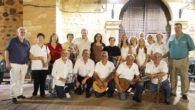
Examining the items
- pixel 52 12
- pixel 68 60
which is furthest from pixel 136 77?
pixel 52 12

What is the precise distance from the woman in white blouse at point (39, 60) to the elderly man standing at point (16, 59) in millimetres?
227

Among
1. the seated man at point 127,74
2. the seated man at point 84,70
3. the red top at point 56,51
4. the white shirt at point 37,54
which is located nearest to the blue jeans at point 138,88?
the seated man at point 127,74

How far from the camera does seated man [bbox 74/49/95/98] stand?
20.2 ft

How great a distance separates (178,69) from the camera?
6074mm

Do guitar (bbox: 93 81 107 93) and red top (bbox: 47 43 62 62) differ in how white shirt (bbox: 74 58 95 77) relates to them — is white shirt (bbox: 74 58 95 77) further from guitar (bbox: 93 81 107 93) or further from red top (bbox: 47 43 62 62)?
red top (bbox: 47 43 62 62)

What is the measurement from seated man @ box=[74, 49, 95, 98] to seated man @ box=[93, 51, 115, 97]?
0.36 feet

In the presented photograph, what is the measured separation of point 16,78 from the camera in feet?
18.5

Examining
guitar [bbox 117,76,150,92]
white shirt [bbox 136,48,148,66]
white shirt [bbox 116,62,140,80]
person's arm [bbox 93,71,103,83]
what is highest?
white shirt [bbox 136,48,148,66]

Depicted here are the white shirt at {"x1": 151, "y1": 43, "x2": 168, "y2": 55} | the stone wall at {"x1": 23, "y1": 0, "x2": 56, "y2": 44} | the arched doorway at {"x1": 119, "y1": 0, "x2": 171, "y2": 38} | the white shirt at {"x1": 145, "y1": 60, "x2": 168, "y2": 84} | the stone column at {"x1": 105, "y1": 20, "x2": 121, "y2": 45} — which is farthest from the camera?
the arched doorway at {"x1": 119, "y1": 0, "x2": 171, "y2": 38}

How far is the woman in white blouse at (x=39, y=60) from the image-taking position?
5914 millimetres

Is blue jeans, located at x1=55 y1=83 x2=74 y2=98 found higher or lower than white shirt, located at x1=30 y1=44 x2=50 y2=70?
lower

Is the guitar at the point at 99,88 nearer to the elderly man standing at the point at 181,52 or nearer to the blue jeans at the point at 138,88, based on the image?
the blue jeans at the point at 138,88

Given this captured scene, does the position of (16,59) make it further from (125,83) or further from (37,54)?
(125,83)

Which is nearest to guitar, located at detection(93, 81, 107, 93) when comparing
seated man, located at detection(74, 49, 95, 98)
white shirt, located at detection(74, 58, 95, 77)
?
seated man, located at detection(74, 49, 95, 98)
